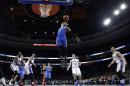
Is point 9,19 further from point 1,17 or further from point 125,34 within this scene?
point 125,34

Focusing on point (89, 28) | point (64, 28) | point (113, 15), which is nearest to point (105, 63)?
point (89, 28)

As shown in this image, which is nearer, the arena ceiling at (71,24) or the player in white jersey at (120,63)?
the player in white jersey at (120,63)

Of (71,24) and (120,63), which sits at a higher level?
(71,24)

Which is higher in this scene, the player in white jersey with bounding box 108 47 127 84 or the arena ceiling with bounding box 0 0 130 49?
the arena ceiling with bounding box 0 0 130 49

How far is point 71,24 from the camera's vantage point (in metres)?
36.7

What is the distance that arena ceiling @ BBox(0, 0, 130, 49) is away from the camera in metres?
32.8

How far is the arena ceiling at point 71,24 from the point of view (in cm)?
3281

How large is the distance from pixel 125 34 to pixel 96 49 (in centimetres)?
660

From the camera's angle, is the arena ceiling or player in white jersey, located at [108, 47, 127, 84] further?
the arena ceiling

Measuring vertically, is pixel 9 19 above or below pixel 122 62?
above

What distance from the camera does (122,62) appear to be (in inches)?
561

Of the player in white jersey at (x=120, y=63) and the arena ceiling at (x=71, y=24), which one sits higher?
the arena ceiling at (x=71, y=24)

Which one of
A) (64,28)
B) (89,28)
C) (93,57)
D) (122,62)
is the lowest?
(122,62)

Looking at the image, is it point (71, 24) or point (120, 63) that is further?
point (71, 24)
